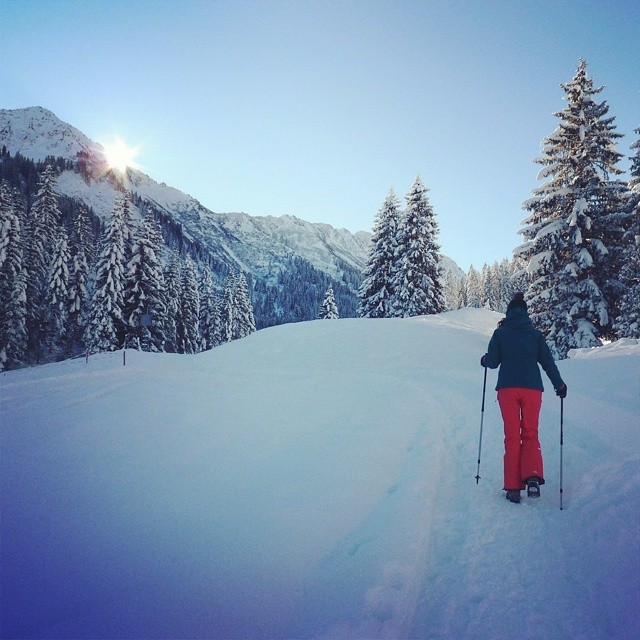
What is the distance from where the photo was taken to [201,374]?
40.8 feet

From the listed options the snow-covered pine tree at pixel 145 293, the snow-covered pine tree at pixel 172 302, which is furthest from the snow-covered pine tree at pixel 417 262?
the snow-covered pine tree at pixel 172 302

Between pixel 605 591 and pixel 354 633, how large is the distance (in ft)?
6.46

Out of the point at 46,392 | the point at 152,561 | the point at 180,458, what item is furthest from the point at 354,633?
the point at 46,392

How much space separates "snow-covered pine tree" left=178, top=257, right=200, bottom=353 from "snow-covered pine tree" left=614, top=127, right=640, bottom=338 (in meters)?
39.0

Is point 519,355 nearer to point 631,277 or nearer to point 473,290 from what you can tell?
point 631,277

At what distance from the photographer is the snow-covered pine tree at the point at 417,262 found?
32531mm

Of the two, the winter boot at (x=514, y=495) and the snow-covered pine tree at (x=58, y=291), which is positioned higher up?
the snow-covered pine tree at (x=58, y=291)

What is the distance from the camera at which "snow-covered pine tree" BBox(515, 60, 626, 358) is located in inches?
637

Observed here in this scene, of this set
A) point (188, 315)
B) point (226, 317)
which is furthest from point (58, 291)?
point (226, 317)

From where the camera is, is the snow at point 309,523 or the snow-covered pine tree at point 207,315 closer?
the snow at point 309,523

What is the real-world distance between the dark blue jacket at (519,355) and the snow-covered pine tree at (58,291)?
43.9 m

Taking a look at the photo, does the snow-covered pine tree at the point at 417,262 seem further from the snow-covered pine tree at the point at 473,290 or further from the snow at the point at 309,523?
the snow-covered pine tree at the point at 473,290

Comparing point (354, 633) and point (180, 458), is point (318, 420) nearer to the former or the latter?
point (180, 458)

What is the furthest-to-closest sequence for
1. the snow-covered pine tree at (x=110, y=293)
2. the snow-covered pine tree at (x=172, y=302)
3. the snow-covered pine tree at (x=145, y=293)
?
1. the snow-covered pine tree at (x=172, y=302)
2. the snow-covered pine tree at (x=145, y=293)
3. the snow-covered pine tree at (x=110, y=293)
